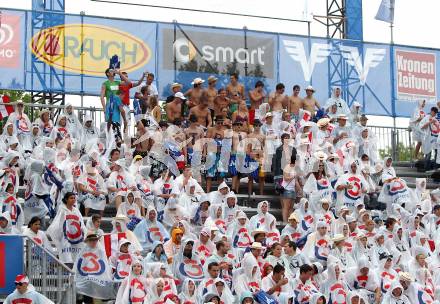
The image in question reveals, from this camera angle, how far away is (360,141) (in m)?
27.3

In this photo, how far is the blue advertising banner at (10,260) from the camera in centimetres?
1833

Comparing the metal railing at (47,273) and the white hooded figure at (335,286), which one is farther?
the white hooded figure at (335,286)

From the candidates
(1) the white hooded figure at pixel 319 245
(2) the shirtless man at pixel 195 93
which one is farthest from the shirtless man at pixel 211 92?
(1) the white hooded figure at pixel 319 245

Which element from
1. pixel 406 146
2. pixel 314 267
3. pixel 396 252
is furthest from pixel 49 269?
pixel 406 146

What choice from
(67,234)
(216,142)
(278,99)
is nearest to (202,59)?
(278,99)

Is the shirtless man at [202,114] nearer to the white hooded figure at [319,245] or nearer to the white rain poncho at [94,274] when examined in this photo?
the white hooded figure at [319,245]

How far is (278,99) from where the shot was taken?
89.1 feet

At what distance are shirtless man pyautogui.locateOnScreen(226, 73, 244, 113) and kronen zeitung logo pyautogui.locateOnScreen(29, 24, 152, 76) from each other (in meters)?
2.57

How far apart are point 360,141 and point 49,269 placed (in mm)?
10154

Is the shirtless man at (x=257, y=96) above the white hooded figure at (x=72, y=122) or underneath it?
above

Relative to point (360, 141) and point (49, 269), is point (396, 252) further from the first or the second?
point (49, 269)

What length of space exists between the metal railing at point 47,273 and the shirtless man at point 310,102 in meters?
9.94

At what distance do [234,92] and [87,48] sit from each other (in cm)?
346

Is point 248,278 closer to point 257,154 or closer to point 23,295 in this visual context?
point 23,295
